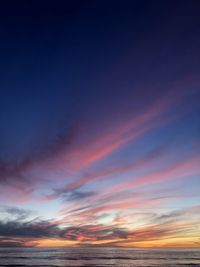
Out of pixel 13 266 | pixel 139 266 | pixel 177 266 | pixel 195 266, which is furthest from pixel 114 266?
pixel 13 266

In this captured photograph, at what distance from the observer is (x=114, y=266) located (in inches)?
2458

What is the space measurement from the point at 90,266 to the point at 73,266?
12.2ft

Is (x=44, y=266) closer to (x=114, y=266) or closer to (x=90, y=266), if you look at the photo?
(x=90, y=266)

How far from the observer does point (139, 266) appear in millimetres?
61719

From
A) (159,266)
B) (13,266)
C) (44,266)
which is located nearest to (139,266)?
(159,266)

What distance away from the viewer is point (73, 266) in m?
59.8

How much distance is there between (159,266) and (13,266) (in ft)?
105

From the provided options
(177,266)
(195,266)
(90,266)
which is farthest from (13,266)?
(195,266)

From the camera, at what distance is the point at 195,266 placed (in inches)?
2405

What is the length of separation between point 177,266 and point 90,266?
19295 millimetres

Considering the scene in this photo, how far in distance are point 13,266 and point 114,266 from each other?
22.2 metres

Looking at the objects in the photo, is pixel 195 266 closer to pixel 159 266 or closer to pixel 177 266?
pixel 177 266

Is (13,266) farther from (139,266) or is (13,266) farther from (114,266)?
(139,266)

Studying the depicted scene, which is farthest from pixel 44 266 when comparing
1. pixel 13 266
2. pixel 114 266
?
pixel 114 266
